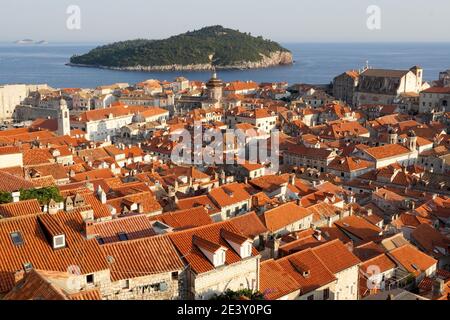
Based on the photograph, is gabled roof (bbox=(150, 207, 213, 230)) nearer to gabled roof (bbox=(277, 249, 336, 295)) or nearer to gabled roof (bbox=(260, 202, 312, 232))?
gabled roof (bbox=(277, 249, 336, 295))

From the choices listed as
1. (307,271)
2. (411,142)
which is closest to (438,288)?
(307,271)

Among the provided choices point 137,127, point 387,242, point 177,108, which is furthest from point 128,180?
point 177,108

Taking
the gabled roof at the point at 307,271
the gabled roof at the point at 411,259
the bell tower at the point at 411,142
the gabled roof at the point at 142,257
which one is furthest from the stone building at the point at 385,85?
the gabled roof at the point at 142,257

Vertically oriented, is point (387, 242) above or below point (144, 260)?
below

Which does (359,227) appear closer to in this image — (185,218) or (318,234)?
(318,234)

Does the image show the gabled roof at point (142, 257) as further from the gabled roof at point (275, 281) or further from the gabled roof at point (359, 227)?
the gabled roof at point (359, 227)
